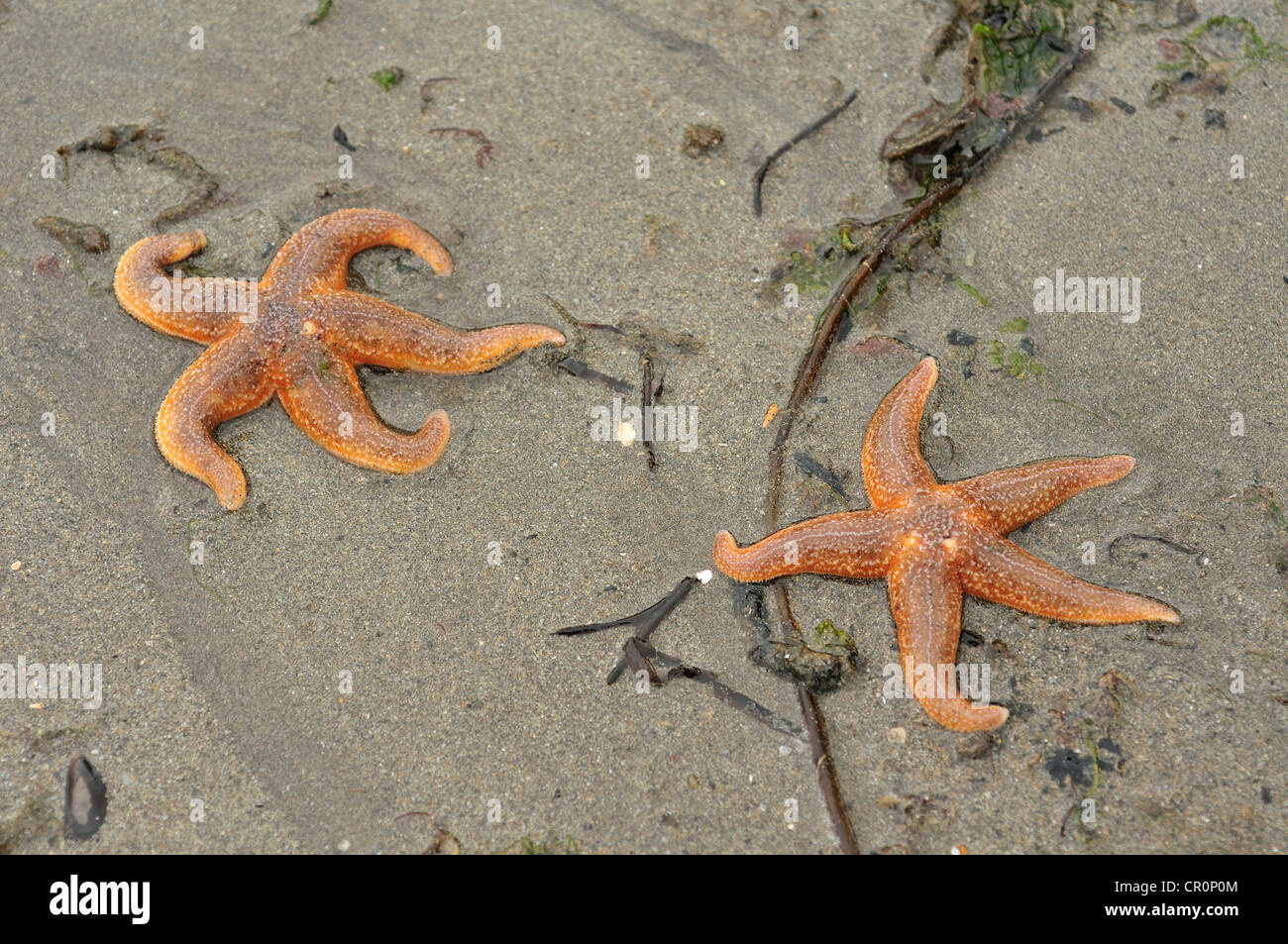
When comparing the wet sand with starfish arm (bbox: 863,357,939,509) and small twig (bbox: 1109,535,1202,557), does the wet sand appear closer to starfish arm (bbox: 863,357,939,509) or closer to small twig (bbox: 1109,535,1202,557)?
small twig (bbox: 1109,535,1202,557)

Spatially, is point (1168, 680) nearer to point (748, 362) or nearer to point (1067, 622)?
point (1067, 622)

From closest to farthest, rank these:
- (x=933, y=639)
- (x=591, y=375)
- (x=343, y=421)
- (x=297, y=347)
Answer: (x=933, y=639), (x=343, y=421), (x=297, y=347), (x=591, y=375)

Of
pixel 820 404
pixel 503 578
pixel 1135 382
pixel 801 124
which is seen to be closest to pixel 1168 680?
pixel 1135 382

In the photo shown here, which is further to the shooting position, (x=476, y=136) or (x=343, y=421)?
(x=476, y=136)

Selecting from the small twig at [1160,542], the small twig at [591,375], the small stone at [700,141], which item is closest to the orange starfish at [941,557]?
the small twig at [1160,542]

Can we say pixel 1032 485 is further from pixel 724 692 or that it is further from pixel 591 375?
pixel 591 375

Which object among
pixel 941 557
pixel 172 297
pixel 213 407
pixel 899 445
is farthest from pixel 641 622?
pixel 172 297

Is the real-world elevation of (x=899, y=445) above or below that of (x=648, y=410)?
below
